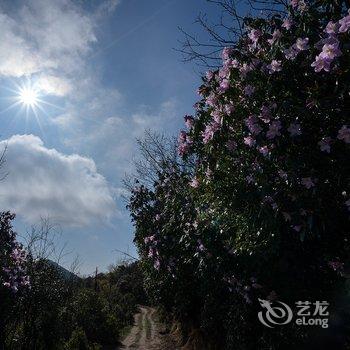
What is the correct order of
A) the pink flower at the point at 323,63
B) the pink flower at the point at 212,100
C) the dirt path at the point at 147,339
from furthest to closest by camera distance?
the dirt path at the point at 147,339, the pink flower at the point at 212,100, the pink flower at the point at 323,63

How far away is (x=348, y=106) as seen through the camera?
401 centimetres

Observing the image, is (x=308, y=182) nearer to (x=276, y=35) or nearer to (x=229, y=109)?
(x=229, y=109)

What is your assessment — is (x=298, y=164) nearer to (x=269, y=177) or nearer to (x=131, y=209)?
(x=269, y=177)

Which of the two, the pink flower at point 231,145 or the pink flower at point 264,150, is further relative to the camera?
the pink flower at point 231,145

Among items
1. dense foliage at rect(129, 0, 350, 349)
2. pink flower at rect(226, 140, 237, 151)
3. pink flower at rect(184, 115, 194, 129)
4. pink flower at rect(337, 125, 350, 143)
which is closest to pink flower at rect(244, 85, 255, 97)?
dense foliage at rect(129, 0, 350, 349)

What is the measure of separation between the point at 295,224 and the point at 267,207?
368 mm

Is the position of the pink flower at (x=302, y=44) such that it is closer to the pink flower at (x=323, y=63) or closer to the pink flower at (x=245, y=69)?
the pink flower at (x=323, y=63)

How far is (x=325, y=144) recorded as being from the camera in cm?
399

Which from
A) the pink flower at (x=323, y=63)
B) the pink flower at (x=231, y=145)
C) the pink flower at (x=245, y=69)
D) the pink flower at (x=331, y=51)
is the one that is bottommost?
the pink flower at (x=231, y=145)

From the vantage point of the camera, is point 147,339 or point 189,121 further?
point 147,339

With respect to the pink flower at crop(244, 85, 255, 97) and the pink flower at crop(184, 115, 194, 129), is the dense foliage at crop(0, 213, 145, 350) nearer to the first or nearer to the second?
the pink flower at crop(184, 115, 194, 129)

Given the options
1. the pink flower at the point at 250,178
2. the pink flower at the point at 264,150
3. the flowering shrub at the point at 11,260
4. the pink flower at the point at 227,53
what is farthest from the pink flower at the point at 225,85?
the flowering shrub at the point at 11,260

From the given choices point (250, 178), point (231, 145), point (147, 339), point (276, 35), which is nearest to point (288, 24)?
point (276, 35)

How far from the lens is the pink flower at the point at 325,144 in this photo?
397cm
